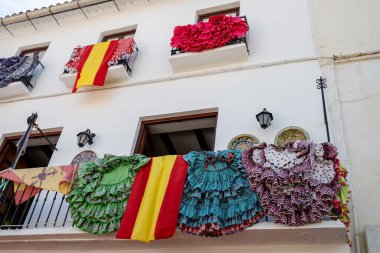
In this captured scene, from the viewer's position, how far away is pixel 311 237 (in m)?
4.01

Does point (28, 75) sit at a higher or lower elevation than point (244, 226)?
higher

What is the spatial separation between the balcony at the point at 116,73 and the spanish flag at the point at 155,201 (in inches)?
101

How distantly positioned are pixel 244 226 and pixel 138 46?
15.7 ft

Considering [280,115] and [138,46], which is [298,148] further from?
[138,46]

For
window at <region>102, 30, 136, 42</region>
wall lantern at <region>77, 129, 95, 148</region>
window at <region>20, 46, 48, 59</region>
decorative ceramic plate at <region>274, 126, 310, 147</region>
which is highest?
window at <region>102, 30, 136, 42</region>

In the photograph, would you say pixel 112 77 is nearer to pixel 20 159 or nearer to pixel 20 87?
pixel 20 87

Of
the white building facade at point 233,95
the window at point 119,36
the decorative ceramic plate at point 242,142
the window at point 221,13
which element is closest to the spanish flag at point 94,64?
the white building facade at point 233,95

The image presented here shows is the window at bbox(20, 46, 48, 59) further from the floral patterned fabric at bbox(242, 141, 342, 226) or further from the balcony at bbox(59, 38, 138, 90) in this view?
the floral patterned fabric at bbox(242, 141, 342, 226)

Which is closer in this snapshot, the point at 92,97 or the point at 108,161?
the point at 108,161

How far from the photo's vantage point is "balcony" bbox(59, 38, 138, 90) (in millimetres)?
7059

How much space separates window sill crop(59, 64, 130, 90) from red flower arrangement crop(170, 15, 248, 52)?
101 centimetres

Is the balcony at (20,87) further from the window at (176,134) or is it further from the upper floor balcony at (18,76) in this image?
the window at (176,134)

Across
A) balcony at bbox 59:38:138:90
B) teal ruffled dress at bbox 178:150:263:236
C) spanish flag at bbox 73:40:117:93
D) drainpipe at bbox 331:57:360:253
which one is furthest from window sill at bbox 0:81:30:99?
drainpipe at bbox 331:57:360:253

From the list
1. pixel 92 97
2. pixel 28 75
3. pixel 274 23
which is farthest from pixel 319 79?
pixel 28 75
